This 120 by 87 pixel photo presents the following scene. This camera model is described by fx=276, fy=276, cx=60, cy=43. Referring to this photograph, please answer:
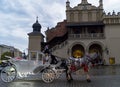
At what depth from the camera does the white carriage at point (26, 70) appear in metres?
14.8

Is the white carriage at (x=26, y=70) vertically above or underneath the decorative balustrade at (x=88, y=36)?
underneath

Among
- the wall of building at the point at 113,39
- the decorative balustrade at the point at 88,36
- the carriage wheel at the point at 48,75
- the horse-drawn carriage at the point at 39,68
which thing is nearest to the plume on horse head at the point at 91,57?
the horse-drawn carriage at the point at 39,68

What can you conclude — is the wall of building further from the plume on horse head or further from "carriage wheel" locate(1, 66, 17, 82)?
"carriage wheel" locate(1, 66, 17, 82)

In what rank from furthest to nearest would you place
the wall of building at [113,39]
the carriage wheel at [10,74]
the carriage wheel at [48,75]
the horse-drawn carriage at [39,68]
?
the wall of building at [113,39] → the carriage wheel at [10,74] → the horse-drawn carriage at [39,68] → the carriage wheel at [48,75]

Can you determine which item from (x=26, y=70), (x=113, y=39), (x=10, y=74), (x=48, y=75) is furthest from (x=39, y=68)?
(x=113, y=39)

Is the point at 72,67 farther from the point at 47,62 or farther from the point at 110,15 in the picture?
the point at 110,15

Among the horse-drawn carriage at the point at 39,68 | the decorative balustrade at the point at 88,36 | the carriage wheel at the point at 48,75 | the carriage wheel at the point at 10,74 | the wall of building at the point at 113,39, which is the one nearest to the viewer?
the carriage wheel at the point at 48,75

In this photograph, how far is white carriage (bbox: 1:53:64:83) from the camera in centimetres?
1481

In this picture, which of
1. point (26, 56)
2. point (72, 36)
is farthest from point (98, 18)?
point (26, 56)

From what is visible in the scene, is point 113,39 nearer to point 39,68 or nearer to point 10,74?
point 39,68

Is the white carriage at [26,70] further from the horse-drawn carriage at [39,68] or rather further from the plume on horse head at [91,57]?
the plume on horse head at [91,57]

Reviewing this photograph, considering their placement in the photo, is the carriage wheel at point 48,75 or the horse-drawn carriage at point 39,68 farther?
the horse-drawn carriage at point 39,68

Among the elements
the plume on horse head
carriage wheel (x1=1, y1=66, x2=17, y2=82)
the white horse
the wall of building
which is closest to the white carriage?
carriage wheel (x1=1, y1=66, x2=17, y2=82)

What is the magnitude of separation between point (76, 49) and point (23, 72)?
Answer: 41463 mm
